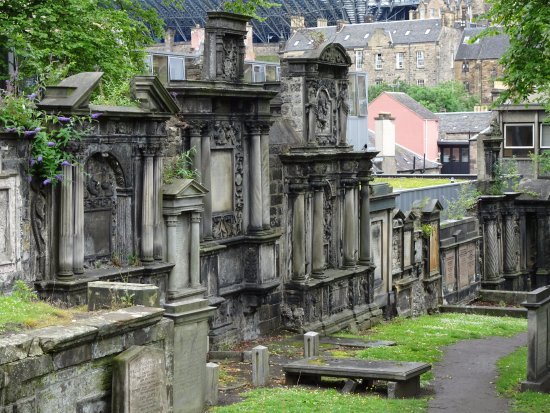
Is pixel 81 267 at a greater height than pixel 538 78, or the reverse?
pixel 538 78

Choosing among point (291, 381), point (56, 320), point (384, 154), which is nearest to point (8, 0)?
point (291, 381)

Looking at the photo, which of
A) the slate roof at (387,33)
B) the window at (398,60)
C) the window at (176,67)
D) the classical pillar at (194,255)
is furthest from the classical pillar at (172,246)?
the window at (398,60)

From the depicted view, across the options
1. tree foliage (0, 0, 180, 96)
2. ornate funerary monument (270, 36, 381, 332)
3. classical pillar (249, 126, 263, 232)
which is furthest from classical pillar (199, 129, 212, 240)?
ornate funerary monument (270, 36, 381, 332)

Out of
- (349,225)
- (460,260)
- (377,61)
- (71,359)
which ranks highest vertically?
(377,61)

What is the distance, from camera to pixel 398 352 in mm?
21219

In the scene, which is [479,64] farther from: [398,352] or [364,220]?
[398,352]

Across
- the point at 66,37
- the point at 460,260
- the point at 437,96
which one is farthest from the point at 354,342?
the point at 437,96

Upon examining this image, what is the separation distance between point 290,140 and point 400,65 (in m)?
79.2

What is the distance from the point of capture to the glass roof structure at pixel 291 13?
116250 mm

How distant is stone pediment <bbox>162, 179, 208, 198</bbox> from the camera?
1806 centimetres

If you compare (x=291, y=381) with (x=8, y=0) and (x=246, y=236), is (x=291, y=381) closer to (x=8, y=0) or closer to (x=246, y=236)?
(x=246, y=236)

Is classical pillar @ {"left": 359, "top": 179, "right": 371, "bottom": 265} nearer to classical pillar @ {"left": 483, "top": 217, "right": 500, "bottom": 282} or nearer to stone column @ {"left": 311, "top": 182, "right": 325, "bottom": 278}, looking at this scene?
stone column @ {"left": 311, "top": 182, "right": 325, "bottom": 278}

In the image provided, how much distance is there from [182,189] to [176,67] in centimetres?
918

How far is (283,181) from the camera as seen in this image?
23.4 metres
